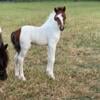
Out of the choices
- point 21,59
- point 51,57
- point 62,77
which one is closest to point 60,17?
point 51,57

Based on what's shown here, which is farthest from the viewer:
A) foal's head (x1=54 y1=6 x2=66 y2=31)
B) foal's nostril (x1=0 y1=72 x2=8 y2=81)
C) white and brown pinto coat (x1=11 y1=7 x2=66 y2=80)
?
white and brown pinto coat (x1=11 y1=7 x2=66 y2=80)

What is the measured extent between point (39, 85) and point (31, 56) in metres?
3.53

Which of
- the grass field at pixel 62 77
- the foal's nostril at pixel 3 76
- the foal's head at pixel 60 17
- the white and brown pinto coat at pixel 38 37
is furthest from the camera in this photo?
the white and brown pinto coat at pixel 38 37

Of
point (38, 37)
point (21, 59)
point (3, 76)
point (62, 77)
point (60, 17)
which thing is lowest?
point (62, 77)

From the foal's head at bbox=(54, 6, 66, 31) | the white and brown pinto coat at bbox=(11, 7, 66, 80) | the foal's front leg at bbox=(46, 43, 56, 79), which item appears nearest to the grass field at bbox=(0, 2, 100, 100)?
the foal's front leg at bbox=(46, 43, 56, 79)

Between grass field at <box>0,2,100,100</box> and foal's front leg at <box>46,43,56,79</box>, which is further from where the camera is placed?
foal's front leg at <box>46,43,56,79</box>

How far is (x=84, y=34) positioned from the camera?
1694cm

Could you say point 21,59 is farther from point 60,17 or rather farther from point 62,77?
point 60,17

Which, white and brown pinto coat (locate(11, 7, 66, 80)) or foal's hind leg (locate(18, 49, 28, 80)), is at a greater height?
white and brown pinto coat (locate(11, 7, 66, 80))

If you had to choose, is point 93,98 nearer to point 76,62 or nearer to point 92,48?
point 76,62

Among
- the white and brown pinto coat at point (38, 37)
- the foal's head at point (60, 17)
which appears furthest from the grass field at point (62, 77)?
the foal's head at point (60, 17)

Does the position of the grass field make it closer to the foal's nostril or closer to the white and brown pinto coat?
the foal's nostril

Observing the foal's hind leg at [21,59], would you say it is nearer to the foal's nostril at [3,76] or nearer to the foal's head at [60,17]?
the foal's nostril at [3,76]

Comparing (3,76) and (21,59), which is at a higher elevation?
(21,59)
